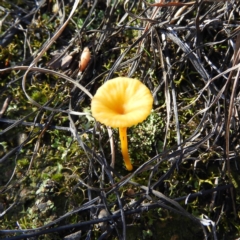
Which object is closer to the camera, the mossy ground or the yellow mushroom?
the yellow mushroom

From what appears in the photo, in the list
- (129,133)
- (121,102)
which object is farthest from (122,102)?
(129,133)

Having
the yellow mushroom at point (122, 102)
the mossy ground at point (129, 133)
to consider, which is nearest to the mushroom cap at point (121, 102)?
the yellow mushroom at point (122, 102)

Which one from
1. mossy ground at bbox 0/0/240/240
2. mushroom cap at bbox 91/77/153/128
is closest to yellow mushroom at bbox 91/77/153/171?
mushroom cap at bbox 91/77/153/128

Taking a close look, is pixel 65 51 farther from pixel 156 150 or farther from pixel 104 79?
pixel 156 150

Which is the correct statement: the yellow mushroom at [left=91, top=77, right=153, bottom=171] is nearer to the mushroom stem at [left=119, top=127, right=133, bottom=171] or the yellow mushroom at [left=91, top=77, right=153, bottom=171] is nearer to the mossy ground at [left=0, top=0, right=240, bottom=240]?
the mushroom stem at [left=119, top=127, right=133, bottom=171]

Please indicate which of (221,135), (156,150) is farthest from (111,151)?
(221,135)

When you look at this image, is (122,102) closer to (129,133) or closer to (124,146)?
(124,146)

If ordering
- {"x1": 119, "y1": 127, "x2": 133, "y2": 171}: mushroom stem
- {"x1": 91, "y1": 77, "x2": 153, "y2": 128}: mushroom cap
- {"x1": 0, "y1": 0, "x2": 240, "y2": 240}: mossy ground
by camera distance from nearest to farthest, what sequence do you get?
1. {"x1": 91, "y1": 77, "x2": 153, "y2": 128}: mushroom cap
2. {"x1": 119, "y1": 127, "x2": 133, "y2": 171}: mushroom stem
3. {"x1": 0, "y1": 0, "x2": 240, "y2": 240}: mossy ground
